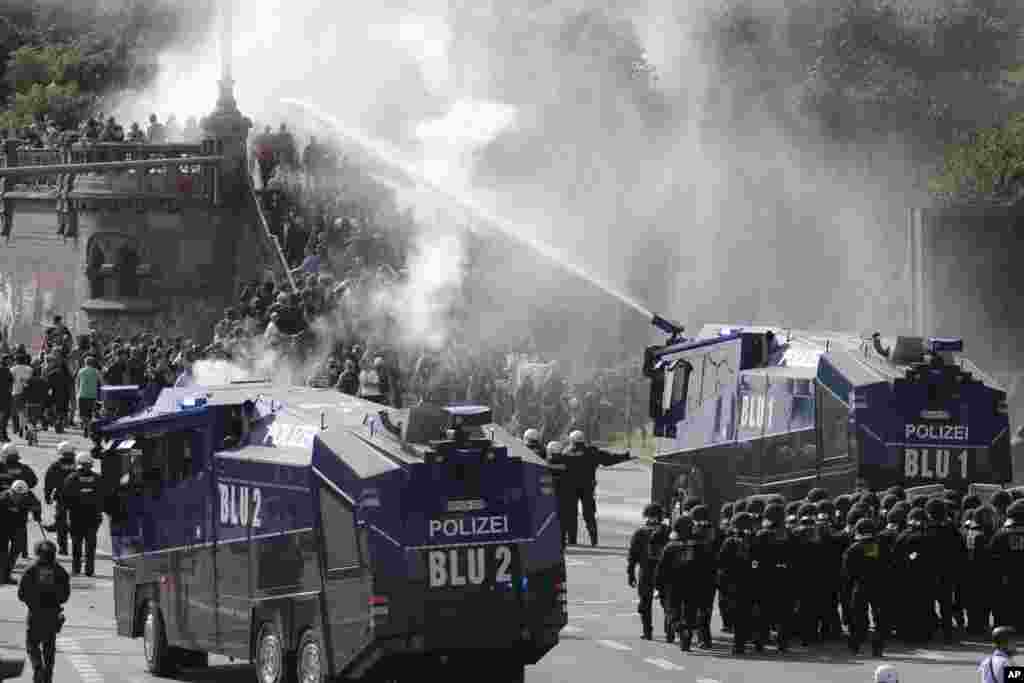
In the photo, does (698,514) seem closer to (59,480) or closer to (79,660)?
(79,660)

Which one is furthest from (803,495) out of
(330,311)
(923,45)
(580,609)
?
(923,45)

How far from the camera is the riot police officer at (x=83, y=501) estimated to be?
31391mm

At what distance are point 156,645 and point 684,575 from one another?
5.26 m

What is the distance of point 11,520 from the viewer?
30594 millimetres

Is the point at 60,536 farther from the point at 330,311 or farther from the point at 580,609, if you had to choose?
the point at 330,311

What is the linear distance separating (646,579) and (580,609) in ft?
10.00

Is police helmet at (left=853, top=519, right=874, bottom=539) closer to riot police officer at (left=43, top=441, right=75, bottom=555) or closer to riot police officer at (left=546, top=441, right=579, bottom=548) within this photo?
riot police officer at (left=546, top=441, right=579, bottom=548)

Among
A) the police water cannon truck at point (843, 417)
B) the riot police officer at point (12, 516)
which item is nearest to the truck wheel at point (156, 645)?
the riot police officer at point (12, 516)

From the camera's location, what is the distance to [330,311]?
4703 centimetres

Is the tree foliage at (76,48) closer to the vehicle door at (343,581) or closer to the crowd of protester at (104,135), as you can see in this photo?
the crowd of protester at (104,135)

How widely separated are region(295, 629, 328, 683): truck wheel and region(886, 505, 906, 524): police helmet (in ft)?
24.8

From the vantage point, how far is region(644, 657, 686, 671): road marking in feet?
78.4

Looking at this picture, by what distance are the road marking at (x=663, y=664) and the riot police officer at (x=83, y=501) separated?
9563mm

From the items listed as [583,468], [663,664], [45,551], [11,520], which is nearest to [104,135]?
[583,468]
